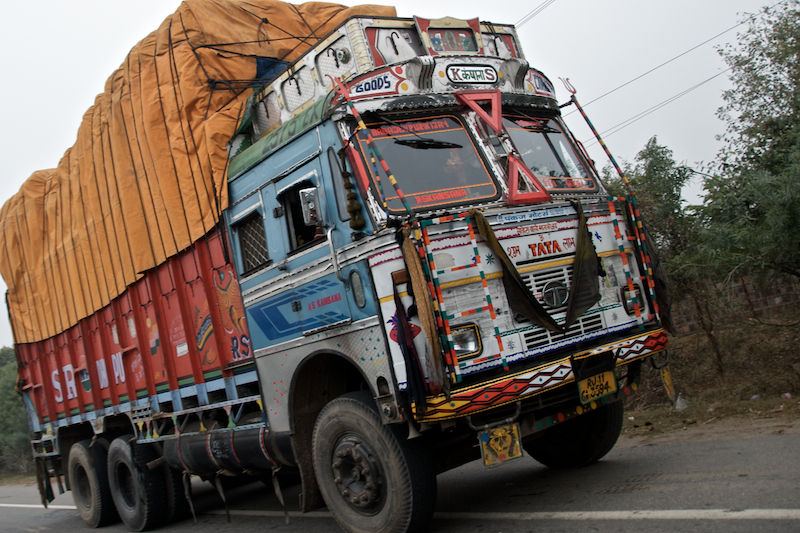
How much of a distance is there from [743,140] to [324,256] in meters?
9.35

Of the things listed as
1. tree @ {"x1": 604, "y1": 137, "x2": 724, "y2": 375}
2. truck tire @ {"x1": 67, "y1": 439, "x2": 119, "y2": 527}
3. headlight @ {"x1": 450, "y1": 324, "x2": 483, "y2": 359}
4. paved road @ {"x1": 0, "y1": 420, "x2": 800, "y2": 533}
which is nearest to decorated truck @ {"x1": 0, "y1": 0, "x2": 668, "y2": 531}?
headlight @ {"x1": 450, "y1": 324, "x2": 483, "y2": 359}

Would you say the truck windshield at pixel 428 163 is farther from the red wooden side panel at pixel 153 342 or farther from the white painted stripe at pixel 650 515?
the white painted stripe at pixel 650 515

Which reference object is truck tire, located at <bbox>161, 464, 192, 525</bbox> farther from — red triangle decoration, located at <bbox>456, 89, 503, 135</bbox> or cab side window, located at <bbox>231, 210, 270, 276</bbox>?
red triangle decoration, located at <bbox>456, 89, 503, 135</bbox>

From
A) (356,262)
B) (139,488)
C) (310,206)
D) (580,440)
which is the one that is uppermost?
(310,206)

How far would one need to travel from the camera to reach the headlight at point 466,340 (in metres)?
4.42

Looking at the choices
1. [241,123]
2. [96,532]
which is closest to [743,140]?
[241,123]

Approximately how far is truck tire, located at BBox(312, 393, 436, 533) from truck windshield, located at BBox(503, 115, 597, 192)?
2152mm

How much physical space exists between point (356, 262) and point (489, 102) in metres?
1.75

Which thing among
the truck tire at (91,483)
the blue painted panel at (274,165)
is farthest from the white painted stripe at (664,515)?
the truck tire at (91,483)

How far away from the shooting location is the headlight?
4422 mm

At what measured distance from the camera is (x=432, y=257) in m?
4.41

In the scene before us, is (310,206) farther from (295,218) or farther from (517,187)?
(517,187)

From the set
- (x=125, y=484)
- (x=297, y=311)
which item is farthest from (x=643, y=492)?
(x=125, y=484)

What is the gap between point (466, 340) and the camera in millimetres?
4473
